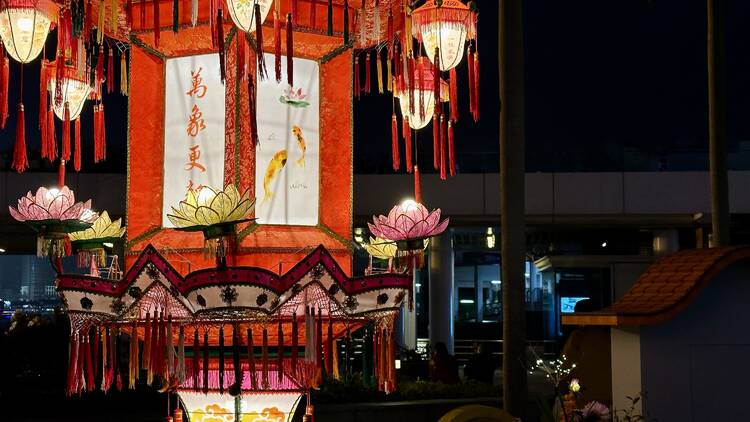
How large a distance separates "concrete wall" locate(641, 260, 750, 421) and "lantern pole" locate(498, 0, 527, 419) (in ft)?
6.68

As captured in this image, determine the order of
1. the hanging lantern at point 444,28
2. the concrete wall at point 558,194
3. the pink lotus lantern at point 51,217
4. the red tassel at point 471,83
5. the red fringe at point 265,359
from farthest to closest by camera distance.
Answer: the concrete wall at point 558,194 → the red tassel at point 471,83 → the hanging lantern at point 444,28 → the pink lotus lantern at point 51,217 → the red fringe at point 265,359

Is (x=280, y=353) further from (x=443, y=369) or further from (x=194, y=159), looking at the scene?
(x=443, y=369)

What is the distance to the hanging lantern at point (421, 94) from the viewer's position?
8.12 meters

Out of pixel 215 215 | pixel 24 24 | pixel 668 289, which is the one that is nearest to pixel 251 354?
pixel 215 215

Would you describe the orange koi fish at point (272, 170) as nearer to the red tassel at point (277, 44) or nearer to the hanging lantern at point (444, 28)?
the red tassel at point (277, 44)

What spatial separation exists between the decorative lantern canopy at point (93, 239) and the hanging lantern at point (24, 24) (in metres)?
1.30

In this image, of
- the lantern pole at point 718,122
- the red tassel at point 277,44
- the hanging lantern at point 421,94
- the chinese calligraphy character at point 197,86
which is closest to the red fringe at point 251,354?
the red tassel at point 277,44

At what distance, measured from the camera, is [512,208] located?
32.4ft

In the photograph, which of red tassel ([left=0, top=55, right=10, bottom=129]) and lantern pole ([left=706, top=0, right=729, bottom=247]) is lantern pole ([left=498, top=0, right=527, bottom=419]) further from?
red tassel ([left=0, top=55, right=10, bottom=129])

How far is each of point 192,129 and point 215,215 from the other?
125 centimetres

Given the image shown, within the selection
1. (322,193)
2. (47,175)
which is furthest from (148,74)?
(47,175)

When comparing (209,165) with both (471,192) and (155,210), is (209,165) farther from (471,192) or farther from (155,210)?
(471,192)

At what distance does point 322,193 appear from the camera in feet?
23.4

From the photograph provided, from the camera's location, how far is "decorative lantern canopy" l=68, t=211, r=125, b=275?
7.48 meters
